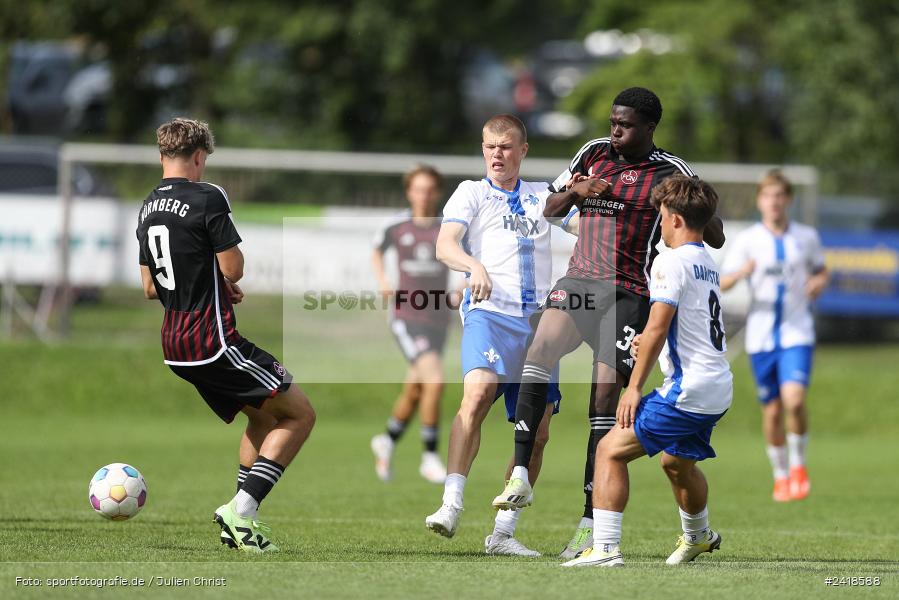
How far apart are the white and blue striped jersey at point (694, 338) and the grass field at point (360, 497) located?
2.85 feet

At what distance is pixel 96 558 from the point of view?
6680mm

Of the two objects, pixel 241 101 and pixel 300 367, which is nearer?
pixel 300 367

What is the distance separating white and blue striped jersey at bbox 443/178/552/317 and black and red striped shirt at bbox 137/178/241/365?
1.34 metres

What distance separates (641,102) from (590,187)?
56cm

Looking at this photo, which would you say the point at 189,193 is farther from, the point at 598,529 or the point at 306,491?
the point at 306,491

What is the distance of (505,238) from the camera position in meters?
7.58

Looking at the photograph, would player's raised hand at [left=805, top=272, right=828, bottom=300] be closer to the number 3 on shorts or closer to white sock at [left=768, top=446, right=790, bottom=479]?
white sock at [left=768, top=446, right=790, bottom=479]

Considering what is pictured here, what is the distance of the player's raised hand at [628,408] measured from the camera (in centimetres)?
657

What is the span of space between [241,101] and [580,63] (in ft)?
39.9

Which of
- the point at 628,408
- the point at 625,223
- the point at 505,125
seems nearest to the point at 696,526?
the point at 628,408

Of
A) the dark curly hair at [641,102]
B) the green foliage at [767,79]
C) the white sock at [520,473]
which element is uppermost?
the green foliage at [767,79]

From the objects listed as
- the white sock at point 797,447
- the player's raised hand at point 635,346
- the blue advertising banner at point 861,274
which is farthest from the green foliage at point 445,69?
the player's raised hand at point 635,346

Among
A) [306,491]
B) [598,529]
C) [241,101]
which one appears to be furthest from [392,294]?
A: [241,101]

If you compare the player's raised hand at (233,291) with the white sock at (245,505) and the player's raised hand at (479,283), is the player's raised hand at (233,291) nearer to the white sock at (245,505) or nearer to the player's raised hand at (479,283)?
the white sock at (245,505)
